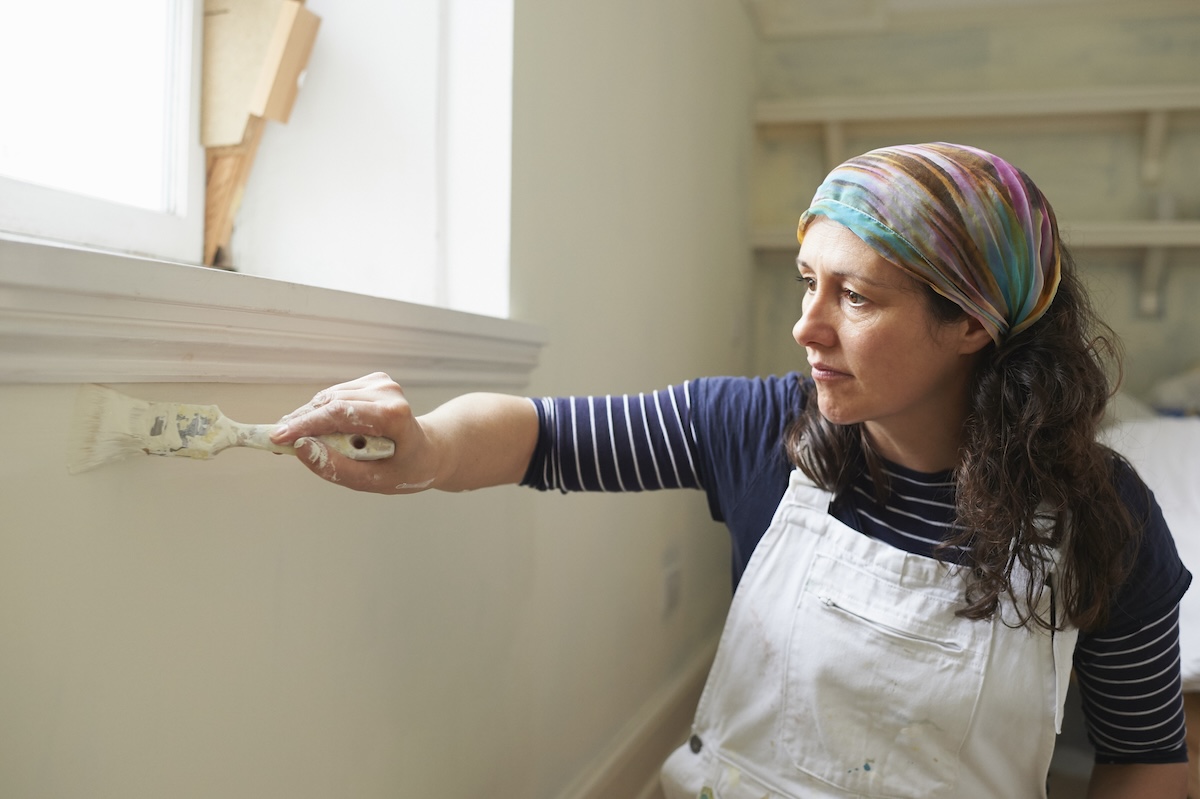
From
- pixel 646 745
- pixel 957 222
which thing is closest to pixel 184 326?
pixel 957 222

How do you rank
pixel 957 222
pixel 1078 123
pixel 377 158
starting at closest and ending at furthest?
1. pixel 957 222
2. pixel 377 158
3. pixel 1078 123

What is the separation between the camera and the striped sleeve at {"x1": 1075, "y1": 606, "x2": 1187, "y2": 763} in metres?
0.95

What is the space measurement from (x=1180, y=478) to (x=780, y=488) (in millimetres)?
1226

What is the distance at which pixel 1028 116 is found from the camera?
8.27 ft

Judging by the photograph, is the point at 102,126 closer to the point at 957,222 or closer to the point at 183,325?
the point at 183,325

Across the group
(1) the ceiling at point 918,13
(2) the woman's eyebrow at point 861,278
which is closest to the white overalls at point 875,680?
(2) the woman's eyebrow at point 861,278

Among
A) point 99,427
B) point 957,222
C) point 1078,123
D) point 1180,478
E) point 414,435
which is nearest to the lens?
point 99,427

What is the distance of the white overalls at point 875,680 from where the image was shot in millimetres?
938

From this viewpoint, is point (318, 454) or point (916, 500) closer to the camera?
point (318, 454)

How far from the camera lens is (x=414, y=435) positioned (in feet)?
2.24

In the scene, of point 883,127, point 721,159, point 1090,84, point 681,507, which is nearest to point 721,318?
point 721,159

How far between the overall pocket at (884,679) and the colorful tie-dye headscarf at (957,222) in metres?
0.29

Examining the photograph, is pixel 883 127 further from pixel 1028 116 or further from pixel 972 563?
pixel 972 563

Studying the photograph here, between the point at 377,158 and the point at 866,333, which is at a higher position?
the point at 377,158
